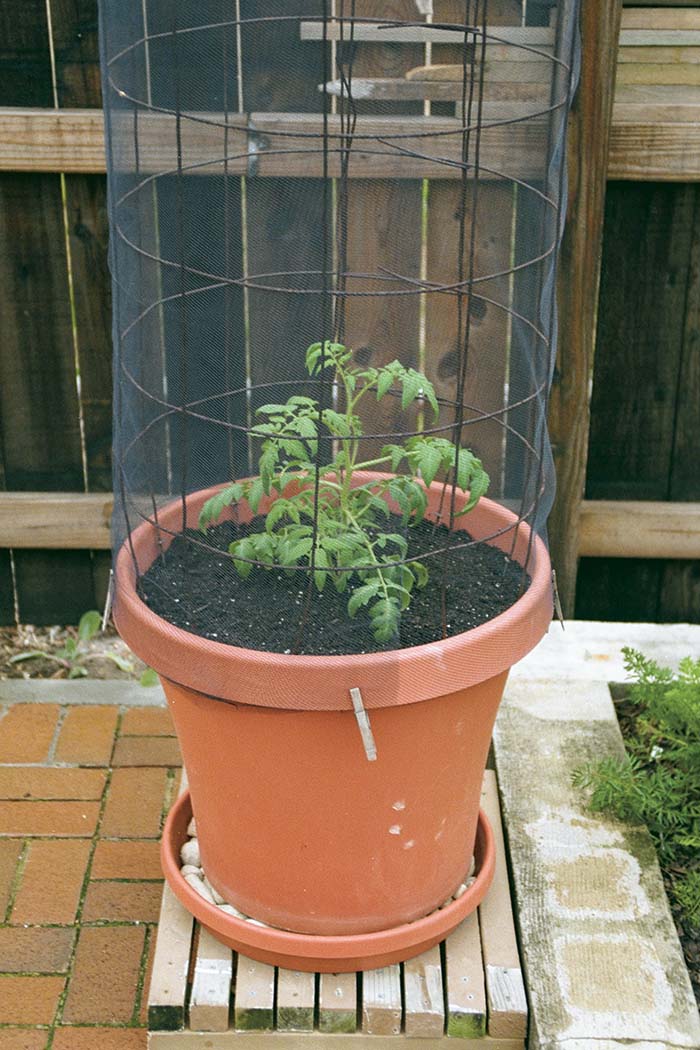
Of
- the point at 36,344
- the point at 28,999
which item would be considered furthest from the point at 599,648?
the point at 36,344

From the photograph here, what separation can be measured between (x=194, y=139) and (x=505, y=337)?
648mm

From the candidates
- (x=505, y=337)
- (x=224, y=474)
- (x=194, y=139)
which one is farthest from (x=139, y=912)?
(x=194, y=139)

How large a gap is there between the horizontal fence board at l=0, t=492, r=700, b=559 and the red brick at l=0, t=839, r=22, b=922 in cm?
83

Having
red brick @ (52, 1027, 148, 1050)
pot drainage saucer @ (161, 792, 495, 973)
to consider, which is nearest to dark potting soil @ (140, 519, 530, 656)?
pot drainage saucer @ (161, 792, 495, 973)

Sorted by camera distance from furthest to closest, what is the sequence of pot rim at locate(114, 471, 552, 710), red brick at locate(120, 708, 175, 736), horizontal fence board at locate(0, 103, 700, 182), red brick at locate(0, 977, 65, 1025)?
1. red brick at locate(120, 708, 175, 736)
2. horizontal fence board at locate(0, 103, 700, 182)
3. red brick at locate(0, 977, 65, 1025)
4. pot rim at locate(114, 471, 552, 710)

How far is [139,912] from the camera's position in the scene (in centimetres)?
214

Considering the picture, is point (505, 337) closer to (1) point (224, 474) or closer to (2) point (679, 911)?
(1) point (224, 474)

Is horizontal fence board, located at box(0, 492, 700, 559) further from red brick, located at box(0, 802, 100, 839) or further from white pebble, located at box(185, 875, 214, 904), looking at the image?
white pebble, located at box(185, 875, 214, 904)

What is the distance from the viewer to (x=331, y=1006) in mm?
1769

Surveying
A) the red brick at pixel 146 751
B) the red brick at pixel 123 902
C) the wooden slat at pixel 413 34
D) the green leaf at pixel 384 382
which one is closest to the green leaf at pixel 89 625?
the red brick at pixel 146 751

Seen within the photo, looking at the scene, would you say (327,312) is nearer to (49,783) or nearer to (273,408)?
(273,408)

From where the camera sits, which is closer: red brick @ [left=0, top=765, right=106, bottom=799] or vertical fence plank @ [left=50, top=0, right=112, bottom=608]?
red brick @ [left=0, top=765, right=106, bottom=799]

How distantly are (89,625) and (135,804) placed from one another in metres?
0.65

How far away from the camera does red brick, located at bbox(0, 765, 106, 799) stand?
244 centimetres
